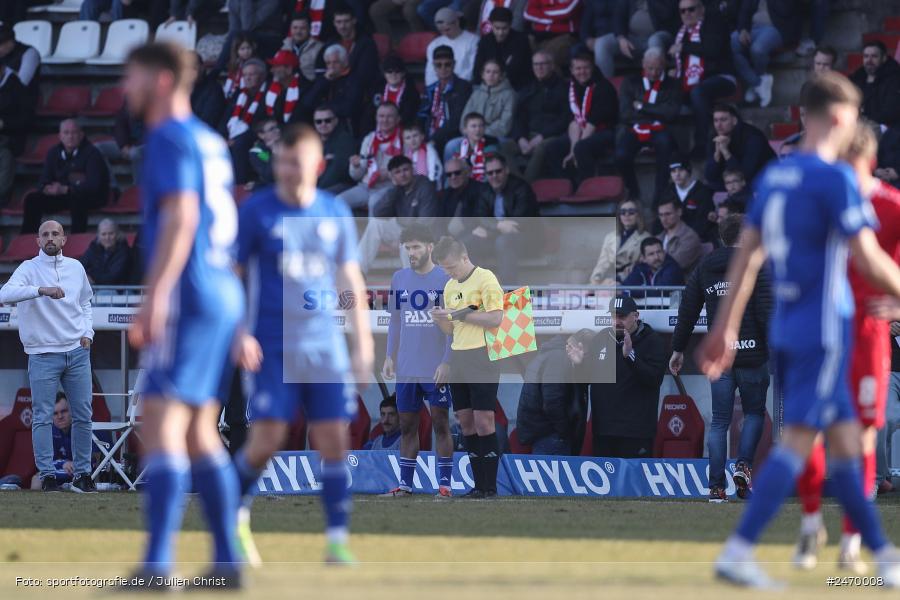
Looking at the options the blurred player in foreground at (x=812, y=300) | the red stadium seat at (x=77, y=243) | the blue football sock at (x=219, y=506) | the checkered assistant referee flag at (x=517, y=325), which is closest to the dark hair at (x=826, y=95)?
the blurred player in foreground at (x=812, y=300)

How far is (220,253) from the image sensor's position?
20.4 feet

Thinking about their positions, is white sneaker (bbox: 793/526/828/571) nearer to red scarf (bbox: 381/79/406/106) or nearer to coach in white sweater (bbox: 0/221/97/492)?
coach in white sweater (bbox: 0/221/97/492)

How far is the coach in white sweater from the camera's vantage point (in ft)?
45.7

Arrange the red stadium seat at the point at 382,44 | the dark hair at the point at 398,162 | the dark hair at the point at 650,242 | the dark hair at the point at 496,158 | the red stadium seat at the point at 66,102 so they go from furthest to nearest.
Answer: the red stadium seat at the point at 66,102
the red stadium seat at the point at 382,44
the dark hair at the point at 398,162
the dark hair at the point at 496,158
the dark hair at the point at 650,242

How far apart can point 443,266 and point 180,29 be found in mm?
10634


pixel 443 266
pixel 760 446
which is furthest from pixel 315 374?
pixel 760 446

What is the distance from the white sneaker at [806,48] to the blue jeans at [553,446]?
268 inches

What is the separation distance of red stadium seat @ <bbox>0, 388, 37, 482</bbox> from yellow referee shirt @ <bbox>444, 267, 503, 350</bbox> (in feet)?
16.1

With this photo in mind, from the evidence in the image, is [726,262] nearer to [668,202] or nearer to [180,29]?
[668,202]

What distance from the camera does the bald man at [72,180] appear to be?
63.4 feet

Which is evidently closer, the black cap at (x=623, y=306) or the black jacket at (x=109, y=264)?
the black cap at (x=623, y=306)

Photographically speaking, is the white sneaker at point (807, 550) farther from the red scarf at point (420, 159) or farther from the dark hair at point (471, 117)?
the red scarf at point (420, 159)

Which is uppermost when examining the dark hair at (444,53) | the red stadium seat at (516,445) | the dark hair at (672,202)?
the dark hair at (444,53)

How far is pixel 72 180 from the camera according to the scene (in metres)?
19.3
